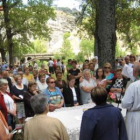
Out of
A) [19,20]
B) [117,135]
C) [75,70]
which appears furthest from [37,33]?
[117,135]

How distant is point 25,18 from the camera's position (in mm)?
21250

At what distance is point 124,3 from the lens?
1783 centimetres

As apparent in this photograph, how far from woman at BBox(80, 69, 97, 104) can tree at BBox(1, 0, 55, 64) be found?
47.5ft

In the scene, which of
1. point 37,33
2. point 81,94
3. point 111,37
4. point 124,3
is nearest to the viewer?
point 81,94

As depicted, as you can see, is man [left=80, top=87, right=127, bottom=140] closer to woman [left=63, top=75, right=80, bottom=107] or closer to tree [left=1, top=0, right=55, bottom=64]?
woman [left=63, top=75, right=80, bottom=107]

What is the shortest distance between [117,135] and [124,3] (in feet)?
52.5

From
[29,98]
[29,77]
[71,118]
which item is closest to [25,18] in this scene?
[29,77]

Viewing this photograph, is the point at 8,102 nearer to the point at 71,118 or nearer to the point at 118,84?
the point at 71,118

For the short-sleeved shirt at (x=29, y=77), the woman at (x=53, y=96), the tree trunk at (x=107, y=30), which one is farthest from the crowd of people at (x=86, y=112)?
the tree trunk at (x=107, y=30)

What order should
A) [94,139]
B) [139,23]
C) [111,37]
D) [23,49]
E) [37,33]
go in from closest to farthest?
1. [94,139]
2. [111,37]
3. [139,23]
4. [37,33]
5. [23,49]

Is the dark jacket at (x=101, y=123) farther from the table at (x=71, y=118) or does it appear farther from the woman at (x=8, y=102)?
the woman at (x=8, y=102)

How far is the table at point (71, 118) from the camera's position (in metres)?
4.12

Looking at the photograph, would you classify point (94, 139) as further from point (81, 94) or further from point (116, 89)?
point (81, 94)

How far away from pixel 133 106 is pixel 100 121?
3.18ft
